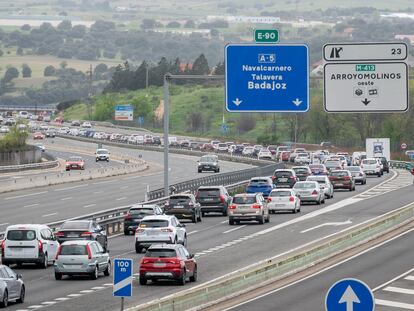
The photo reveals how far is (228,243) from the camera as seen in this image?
51.3 m

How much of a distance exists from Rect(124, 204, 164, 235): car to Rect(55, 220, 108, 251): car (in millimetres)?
7288

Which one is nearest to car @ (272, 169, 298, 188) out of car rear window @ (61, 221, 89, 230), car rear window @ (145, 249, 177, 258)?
car rear window @ (61, 221, 89, 230)

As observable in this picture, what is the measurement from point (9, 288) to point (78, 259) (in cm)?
638

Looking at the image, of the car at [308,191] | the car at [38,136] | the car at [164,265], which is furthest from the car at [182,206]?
the car at [38,136]

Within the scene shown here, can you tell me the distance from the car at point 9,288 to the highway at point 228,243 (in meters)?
A: 0.26

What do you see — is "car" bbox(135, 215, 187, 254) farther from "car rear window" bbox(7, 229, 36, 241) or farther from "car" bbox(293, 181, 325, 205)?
"car" bbox(293, 181, 325, 205)

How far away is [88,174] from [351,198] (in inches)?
1182

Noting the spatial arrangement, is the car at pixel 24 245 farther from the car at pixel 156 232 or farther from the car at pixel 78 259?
the car at pixel 156 232

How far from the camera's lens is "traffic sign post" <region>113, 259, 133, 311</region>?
970 inches

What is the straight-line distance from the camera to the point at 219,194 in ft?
211

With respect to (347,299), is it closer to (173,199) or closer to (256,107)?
(256,107)

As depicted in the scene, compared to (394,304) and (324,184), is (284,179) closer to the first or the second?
(324,184)

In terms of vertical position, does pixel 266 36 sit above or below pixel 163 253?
above

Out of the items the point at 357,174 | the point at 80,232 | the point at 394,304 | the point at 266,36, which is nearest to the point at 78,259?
the point at 80,232
